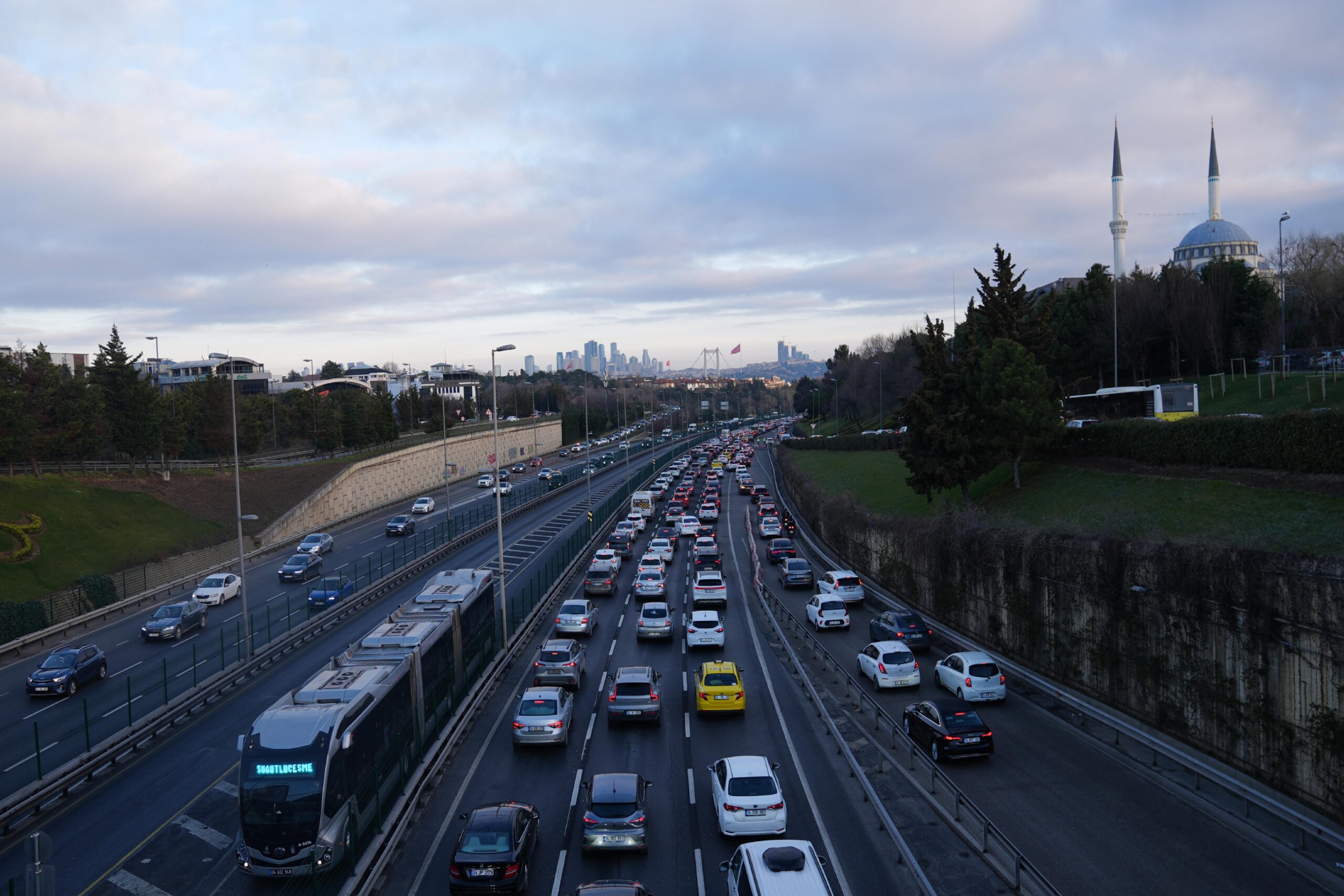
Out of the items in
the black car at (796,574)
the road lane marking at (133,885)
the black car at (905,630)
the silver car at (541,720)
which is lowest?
the black car at (796,574)

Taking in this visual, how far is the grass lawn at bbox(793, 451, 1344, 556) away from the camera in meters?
21.1

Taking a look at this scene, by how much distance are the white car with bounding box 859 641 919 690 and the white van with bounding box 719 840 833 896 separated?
13.1m

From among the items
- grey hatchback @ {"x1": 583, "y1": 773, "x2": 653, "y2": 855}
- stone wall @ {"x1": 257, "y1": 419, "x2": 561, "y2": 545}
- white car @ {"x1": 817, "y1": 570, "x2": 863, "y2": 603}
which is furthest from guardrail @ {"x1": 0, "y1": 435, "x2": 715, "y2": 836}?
stone wall @ {"x1": 257, "y1": 419, "x2": 561, "y2": 545}

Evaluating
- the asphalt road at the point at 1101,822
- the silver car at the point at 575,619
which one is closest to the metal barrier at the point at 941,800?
the asphalt road at the point at 1101,822

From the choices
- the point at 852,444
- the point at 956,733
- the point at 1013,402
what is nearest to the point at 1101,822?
the point at 956,733

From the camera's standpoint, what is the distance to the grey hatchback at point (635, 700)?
21.6 m

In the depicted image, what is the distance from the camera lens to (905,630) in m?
29.2

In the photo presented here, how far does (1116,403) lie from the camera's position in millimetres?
47594

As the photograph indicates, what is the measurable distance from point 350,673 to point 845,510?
35.8m

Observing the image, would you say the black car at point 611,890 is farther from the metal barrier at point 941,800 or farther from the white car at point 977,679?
the white car at point 977,679

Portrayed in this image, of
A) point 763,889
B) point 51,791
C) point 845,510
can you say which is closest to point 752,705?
point 763,889

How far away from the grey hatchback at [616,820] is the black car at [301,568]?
32.9 meters

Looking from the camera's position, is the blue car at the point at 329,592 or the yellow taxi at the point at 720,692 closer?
the yellow taxi at the point at 720,692

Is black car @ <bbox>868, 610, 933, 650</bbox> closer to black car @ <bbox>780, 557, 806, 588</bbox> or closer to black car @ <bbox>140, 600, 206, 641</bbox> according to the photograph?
black car @ <bbox>780, 557, 806, 588</bbox>
